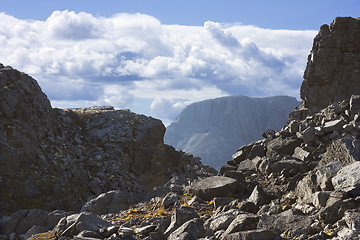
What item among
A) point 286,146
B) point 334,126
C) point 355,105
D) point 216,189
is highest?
point 355,105

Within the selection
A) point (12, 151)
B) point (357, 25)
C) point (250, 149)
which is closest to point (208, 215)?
point (250, 149)

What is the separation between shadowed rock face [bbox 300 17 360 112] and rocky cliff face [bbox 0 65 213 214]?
22.8m

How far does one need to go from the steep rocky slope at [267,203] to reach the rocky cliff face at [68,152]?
7.28 metres

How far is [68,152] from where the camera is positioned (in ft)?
120

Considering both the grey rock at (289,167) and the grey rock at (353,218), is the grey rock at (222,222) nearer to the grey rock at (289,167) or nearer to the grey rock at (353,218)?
the grey rock at (353,218)

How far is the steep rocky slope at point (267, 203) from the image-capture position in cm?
1029

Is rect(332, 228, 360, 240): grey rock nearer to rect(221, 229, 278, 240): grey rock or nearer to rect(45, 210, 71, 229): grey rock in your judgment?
rect(221, 229, 278, 240): grey rock

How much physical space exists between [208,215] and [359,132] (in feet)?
35.8

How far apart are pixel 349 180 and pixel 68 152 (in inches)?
1214

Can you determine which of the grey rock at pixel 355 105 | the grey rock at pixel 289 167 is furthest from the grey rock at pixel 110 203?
the grey rock at pixel 355 105

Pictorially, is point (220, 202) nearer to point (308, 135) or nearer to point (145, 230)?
point (145, 230)

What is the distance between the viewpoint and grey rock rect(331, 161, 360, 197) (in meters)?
10.8

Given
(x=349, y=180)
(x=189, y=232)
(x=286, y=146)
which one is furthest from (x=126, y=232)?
(x=286, y=146)

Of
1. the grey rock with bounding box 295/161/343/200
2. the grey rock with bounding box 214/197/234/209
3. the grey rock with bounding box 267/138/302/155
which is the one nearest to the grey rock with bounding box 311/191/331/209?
the grey rock with bounding box 295/161/343/200
